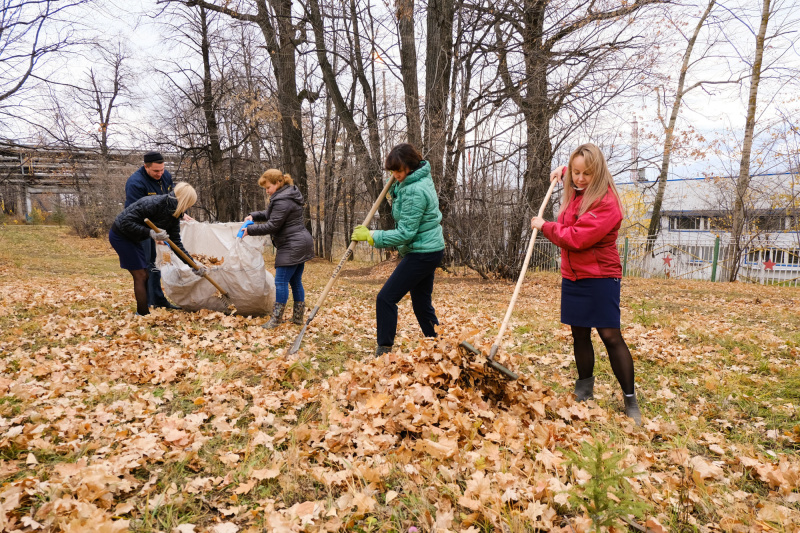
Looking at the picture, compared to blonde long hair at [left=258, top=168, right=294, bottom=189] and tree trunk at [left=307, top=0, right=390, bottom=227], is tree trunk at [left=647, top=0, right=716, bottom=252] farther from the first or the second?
blonde long hair at [left=258, top=168, right=294, bottom=189]

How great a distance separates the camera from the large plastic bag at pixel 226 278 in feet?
17.0

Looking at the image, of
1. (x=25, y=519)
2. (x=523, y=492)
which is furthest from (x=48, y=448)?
(x=523, y=492)

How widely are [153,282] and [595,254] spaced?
5.02 metres

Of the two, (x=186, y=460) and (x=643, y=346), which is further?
(x=643, y=346)

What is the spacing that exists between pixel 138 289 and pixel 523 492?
453 cm

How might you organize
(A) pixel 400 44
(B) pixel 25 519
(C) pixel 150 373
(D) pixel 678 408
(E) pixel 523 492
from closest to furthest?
(B) pixel 25 519
(E) pixel 523 492
(D) pixel 678 408
(C) pixel 150 373
(A) pixel 400 44

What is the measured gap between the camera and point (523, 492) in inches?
76.2

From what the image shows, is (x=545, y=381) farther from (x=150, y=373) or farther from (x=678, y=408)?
(x=150, y=373)

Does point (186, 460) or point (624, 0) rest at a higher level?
point (624, 0)

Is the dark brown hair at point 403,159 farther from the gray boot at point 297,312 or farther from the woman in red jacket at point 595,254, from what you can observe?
the gray boot at point 297,312

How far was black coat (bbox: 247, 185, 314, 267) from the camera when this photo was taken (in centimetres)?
481

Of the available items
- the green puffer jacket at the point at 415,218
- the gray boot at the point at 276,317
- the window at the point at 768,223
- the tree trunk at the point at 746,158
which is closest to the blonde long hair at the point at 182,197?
the gray boot at the point at 276,317

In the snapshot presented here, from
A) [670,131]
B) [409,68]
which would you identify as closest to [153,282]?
[409,68]

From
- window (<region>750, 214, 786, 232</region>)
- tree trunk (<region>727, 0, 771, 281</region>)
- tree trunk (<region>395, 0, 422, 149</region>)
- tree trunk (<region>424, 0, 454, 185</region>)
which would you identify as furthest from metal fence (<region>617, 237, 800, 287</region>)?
tree trunk (<region>395, 0, 422, 149</region>)
